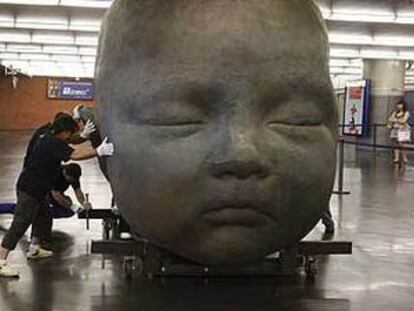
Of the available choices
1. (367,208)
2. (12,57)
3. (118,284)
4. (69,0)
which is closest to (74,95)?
(12,57)

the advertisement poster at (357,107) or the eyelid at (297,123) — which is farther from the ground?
the advertisement poster at (357,107)

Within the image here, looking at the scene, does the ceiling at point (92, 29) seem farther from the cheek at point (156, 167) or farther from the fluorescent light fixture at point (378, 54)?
the cheek at point (156, 167)

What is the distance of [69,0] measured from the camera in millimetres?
15789

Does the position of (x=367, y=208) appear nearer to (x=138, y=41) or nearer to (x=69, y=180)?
(x=69, y=180)

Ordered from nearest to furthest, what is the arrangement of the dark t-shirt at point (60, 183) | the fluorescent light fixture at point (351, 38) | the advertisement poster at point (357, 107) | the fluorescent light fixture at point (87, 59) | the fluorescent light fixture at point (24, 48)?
the dark t-shirt at point (60, 183)
the fluorescent light fixture at point (351, 38)
the advertisement poster at point (357, 107)
the fluorescent light fixture at point (24, 48)
the fluorescent light fixture at point (87, 59)

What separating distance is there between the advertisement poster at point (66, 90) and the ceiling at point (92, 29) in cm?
657

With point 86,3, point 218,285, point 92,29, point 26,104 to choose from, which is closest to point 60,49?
point 92,29

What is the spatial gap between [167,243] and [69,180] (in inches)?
166

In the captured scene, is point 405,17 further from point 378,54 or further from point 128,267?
point 128,267

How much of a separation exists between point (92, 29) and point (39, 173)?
15300 mm

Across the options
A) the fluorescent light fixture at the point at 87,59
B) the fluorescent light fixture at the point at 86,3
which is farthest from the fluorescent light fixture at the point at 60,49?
the fluorescent light fixture at the point at 86,3

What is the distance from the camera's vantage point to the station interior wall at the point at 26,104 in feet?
135

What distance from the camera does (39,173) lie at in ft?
19.9

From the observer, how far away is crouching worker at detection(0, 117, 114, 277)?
600 cm
